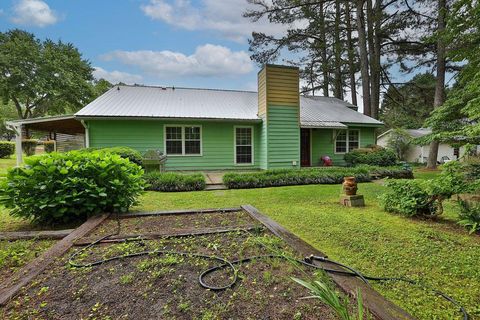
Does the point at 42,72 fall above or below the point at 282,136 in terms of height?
above

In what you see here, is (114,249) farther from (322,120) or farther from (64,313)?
(322,120)

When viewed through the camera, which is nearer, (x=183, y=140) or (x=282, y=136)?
(x=282, y=136)

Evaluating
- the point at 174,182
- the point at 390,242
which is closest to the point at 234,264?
the point at 390,242

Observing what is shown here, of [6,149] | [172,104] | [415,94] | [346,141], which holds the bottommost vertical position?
[346,141]

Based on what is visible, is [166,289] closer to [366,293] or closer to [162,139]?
[366,293]

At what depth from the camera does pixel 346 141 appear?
14.1 meters

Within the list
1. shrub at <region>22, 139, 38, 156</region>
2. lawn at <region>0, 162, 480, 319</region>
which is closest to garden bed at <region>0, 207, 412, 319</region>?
lawn at <region>0, 162, 480, 319</region>

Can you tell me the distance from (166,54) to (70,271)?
22.3 m

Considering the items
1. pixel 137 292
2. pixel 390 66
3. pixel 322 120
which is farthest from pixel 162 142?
pixel 390 66

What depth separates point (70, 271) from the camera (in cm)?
228

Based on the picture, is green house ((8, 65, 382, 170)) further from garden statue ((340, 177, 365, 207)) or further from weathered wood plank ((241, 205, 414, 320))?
weathered wood plank ((241, 205, 414, 320))

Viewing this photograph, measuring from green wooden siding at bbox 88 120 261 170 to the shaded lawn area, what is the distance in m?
5.09

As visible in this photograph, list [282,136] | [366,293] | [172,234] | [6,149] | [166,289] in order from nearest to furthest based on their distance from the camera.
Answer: [366,293]
[166,289]
[172,234]
[282,136]
[6,149]

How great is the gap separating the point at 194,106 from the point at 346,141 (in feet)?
26.9
